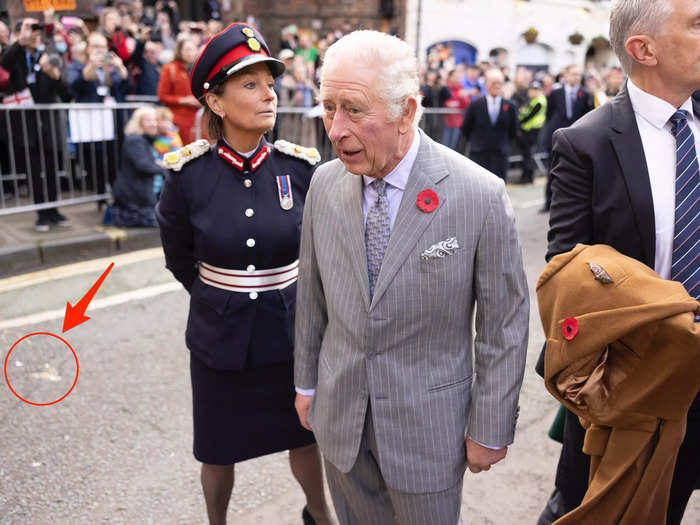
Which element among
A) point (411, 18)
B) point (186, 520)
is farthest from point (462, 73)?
point (186, 520)

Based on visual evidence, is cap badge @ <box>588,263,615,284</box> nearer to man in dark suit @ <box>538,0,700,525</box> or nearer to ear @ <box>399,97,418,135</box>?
man in dark suit @ <box>538,0,700,525</box>

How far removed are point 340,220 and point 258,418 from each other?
985mm

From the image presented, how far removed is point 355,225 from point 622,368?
2.57ft

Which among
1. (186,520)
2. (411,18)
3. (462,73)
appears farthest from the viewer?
(411,18)

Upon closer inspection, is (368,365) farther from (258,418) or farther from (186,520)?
(186,520)

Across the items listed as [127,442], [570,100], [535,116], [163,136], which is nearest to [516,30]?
[535,116]

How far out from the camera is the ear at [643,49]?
1.90 m

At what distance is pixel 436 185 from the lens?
6.07ft

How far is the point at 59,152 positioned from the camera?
752 cm

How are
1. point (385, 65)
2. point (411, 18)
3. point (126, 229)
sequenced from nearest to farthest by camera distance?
point (385, 65), point (126, 229), point (411, 18)

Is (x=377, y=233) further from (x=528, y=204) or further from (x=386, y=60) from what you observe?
(x=528, y=204)

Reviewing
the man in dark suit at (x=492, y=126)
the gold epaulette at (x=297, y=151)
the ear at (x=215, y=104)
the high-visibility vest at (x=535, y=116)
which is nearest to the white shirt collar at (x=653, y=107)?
the gold epaulette at (x=297, y=151)

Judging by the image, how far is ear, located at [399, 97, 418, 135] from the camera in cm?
181

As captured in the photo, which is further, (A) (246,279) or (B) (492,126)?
(B) (492,126)
